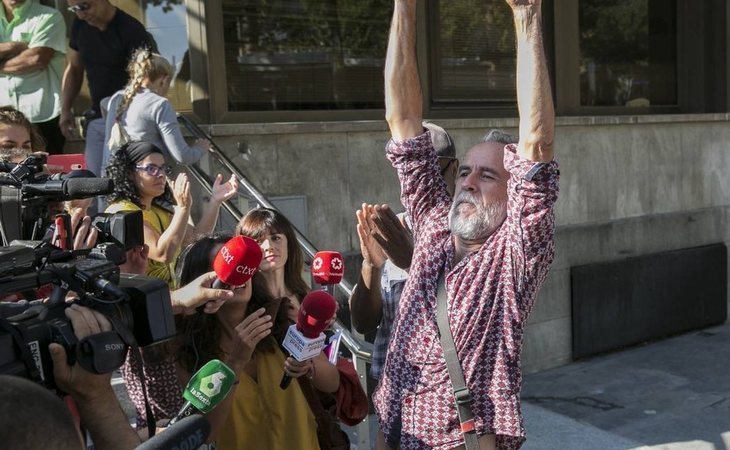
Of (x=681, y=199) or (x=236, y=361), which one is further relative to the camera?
(x=681, y=199)

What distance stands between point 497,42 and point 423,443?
23.1 ft

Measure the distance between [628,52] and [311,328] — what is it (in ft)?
28.1

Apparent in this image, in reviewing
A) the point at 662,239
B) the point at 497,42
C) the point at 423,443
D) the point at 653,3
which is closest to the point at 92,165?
the point at 423,443

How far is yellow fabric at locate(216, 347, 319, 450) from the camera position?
117 inches

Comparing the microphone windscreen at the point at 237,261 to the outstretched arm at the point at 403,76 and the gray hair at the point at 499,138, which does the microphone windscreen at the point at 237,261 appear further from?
the gray hair at the point at 499,138

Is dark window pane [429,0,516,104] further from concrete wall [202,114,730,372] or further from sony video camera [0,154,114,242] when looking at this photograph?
sony video camera [0,154,114,242]

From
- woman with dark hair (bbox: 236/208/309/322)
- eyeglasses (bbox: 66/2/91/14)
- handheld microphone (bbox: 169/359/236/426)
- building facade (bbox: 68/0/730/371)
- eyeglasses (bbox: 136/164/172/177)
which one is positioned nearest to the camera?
handheld microphone (bbox: 169/359/236/426)

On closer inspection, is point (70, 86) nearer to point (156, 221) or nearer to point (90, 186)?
point (156, 221)

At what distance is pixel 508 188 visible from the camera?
2625 mm

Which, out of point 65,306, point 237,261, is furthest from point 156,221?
point 65,306

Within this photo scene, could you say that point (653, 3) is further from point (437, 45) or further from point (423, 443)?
point (423, 443)

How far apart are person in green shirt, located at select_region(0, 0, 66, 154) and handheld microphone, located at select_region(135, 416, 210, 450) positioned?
4.54 metres

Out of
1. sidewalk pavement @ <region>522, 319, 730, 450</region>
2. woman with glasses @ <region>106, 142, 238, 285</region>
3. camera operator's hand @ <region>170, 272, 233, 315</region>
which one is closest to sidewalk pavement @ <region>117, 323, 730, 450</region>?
sidewalk pavement @ <region>522, 319, 730, 450</region>

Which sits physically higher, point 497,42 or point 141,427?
point 497,42
